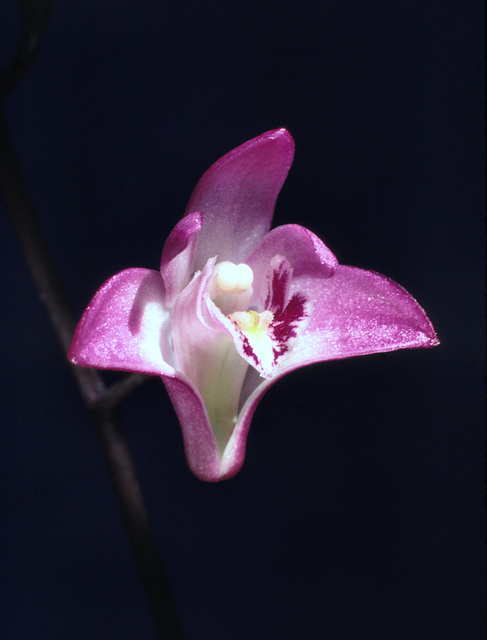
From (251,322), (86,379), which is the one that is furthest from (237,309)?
(86,379)

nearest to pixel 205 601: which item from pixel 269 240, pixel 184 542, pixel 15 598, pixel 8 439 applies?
pixel 184 542

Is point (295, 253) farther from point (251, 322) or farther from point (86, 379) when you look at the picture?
point (86, 379)

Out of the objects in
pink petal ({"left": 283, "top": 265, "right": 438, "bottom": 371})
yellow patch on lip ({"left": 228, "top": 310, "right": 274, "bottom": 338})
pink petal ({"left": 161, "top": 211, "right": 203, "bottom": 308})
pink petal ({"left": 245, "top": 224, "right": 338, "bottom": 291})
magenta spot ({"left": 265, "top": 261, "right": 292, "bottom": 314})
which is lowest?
pink petal ({"left": 283, "top": 265, "right": 438, "bottom": 371})

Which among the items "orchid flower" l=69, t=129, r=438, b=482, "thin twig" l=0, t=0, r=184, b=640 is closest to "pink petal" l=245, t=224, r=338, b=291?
"orchid flower" l=69, t=129, r=438, b=482

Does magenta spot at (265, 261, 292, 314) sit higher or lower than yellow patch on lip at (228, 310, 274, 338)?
higher

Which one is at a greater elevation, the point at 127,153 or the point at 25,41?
the point at 25,41

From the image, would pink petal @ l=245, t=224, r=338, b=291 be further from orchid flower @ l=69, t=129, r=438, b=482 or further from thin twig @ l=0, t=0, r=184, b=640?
thin twig @ l=0, t=0, r=184, b=640

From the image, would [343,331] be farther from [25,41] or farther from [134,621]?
[134,621]

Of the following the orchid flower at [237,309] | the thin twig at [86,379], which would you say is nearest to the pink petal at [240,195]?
the orchid flower at [237,309]
